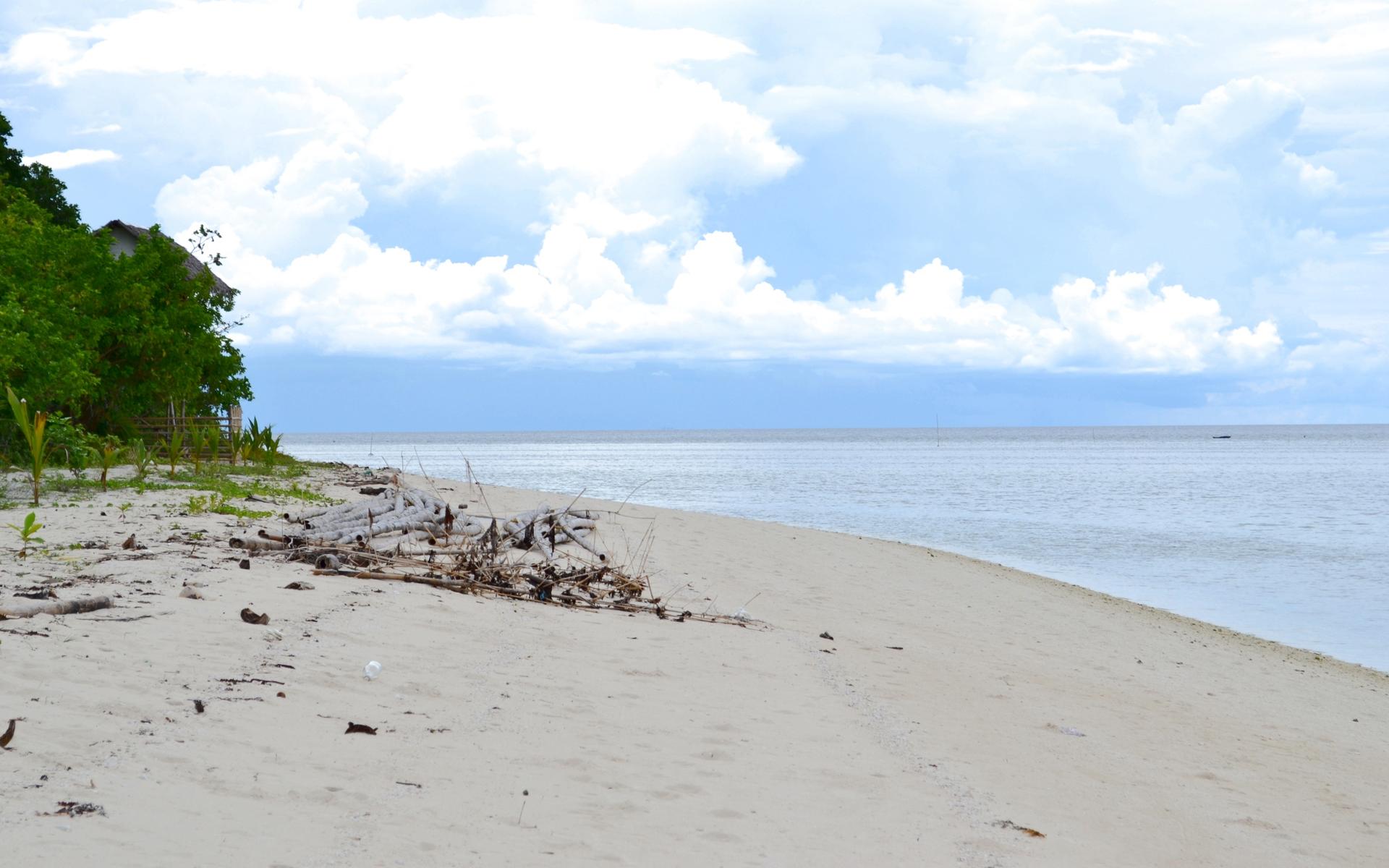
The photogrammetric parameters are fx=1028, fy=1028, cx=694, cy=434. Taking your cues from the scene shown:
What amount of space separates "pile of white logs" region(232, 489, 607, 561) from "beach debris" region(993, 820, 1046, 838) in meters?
5.76

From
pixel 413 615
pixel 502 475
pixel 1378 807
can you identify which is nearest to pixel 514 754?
pixel 413 615

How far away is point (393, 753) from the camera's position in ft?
14.6

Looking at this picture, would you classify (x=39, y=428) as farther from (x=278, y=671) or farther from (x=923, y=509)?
(x=923, y=509)

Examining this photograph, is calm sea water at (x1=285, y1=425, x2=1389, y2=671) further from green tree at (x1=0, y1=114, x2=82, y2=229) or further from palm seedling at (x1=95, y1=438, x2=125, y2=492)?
Result: green tree at (x1=0, y1=114, x2=82, y2=229)

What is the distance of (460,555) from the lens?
30.1ft

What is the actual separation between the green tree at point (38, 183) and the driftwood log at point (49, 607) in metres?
31.5

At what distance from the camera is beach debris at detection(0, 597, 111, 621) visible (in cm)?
545

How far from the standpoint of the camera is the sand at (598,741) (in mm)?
3709

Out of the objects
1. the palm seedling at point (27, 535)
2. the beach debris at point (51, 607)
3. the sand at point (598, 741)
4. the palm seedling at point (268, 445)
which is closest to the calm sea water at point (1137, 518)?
the palm seedling at point (268, 445)

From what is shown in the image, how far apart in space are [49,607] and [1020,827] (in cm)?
512

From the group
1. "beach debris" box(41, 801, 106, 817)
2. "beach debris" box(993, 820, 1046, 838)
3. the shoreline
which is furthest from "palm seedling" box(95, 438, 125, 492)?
"beach debris" box(993, 820, 1046, 838)

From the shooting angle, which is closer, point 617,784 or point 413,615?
point 617,784

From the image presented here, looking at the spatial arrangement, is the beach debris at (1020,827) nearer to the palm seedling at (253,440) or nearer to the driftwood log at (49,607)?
the driftwood log at (49,607)

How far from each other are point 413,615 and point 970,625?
6.28 metres
